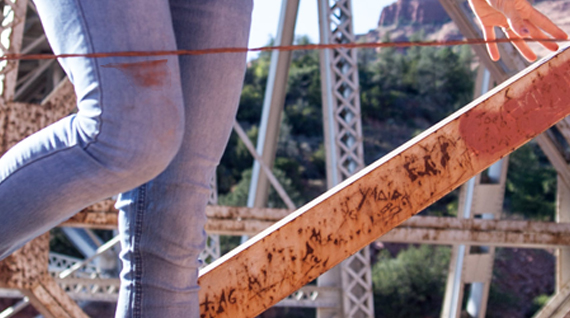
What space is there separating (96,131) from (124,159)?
4cm

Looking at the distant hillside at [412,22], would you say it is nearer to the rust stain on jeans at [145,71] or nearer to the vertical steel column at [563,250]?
the vertical steel column at [563,250]

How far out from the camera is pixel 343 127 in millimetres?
4266

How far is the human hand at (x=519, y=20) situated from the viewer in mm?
924

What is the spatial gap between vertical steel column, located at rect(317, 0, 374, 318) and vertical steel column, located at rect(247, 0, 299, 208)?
12.9 inches

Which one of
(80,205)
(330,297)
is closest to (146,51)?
(80,205)

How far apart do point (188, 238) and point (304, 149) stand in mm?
22201

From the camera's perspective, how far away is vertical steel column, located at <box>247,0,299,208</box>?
4.64 metres

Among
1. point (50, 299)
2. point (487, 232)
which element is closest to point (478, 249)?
point (487, 232)

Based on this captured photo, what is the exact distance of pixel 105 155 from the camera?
0.57 metres

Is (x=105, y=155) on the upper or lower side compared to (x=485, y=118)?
lower

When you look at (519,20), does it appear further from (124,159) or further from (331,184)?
(331,184)

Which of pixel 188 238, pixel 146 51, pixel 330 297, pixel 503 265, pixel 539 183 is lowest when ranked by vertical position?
pixel 188 238

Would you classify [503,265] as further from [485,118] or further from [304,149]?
[485,118]

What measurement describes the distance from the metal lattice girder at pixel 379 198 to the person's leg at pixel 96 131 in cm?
22
